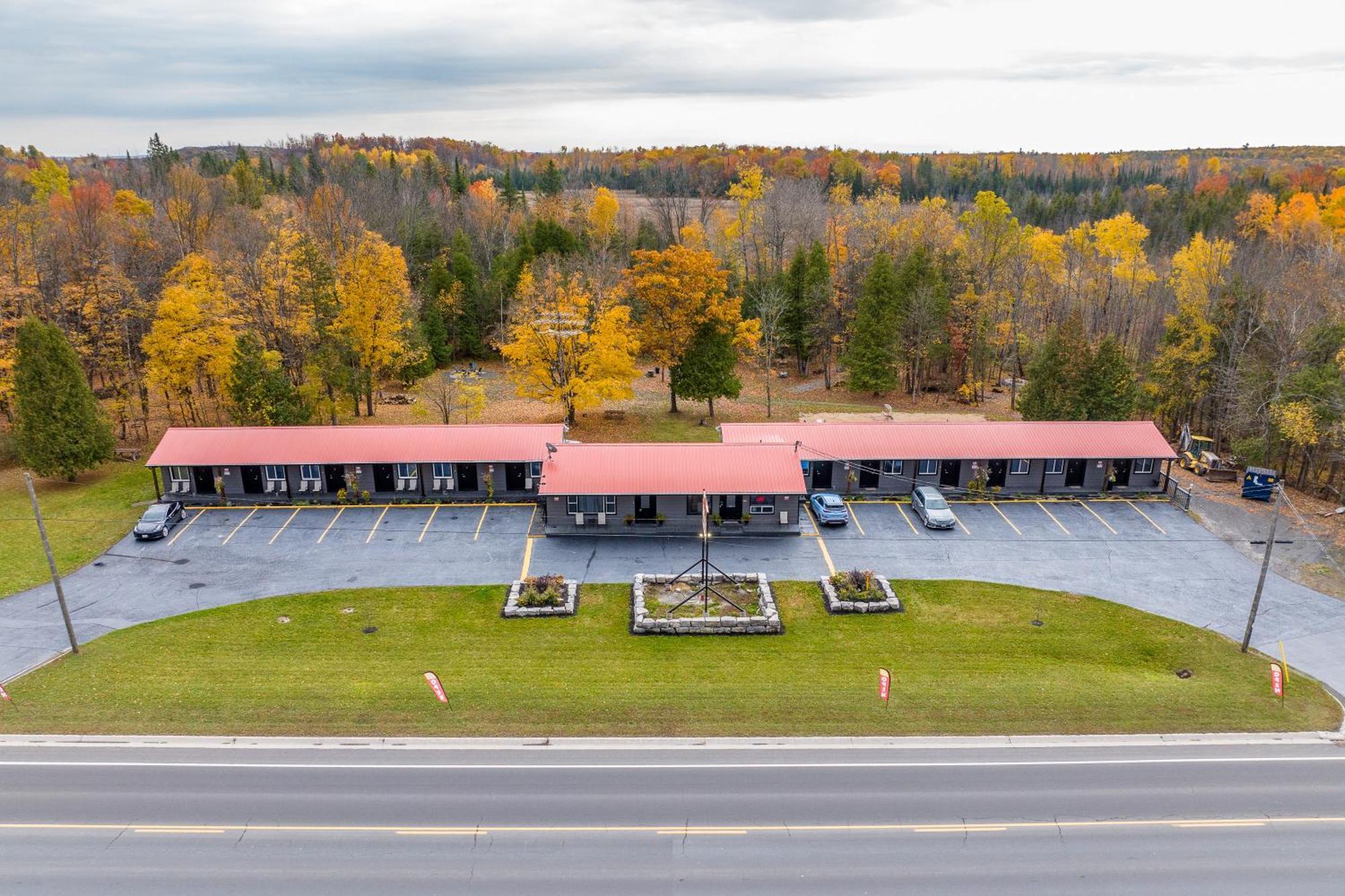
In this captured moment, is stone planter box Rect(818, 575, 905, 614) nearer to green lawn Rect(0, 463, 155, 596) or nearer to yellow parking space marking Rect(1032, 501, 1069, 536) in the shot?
yellow parking space marking Rect(1032, 501, 1069, 536)

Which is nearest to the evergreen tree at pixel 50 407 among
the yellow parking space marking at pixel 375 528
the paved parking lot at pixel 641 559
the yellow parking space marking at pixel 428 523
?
the paved parking lot at pixel 641 559

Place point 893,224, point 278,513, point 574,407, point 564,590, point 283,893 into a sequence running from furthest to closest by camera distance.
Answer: point 893,224
point 574,407
point 278,513
point 564,590
point 283,893

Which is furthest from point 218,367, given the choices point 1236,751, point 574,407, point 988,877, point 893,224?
point 893,224

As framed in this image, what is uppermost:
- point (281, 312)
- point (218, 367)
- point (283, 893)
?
point (281, 312)

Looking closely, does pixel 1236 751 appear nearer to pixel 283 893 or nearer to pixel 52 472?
pixel 283 893

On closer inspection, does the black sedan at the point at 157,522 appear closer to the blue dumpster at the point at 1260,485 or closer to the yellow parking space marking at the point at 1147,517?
the yellow parking space marking at the point at 1147,517

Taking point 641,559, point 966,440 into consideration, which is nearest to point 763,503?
point 641,559
